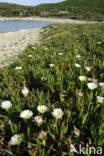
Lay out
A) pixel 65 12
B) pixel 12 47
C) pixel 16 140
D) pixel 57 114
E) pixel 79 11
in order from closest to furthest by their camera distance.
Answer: pixel 16 140 < pixel 57 114 < pixel 12 47 < pixel 65 12 < pixel 79 11

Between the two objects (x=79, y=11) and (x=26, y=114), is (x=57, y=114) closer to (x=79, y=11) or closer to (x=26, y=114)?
(x=26, y=114)

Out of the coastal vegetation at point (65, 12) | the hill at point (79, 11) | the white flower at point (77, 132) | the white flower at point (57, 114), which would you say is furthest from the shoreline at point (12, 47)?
the hill at point (79, 11)

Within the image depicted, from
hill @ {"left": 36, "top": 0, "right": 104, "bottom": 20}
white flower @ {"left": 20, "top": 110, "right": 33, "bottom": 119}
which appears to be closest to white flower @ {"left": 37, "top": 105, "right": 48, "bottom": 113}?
white flower @ {"left": 20, "top": 110, "right": 33, "bottom": 119}

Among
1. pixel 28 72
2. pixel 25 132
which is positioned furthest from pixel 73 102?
pixel 28 72

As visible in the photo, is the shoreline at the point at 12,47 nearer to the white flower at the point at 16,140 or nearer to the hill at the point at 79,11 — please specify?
the white flower at the point at 16,140

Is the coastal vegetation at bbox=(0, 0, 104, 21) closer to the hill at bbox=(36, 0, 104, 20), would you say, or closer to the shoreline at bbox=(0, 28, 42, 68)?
the hill at bbox=(36, 0, 104, 20)

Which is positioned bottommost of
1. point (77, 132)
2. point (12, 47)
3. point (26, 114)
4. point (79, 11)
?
point (77, 132)

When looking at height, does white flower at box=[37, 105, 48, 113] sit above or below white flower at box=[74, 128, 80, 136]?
above

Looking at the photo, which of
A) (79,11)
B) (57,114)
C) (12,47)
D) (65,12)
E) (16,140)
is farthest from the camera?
(79,11)

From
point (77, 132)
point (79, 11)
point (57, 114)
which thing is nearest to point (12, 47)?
point (57, 114)

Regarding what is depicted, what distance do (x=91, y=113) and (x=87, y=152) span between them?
463 mm

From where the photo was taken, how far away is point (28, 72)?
8.84ft

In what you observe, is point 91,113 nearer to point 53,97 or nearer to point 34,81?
point 53,97

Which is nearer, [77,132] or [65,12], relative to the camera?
[77,132]
